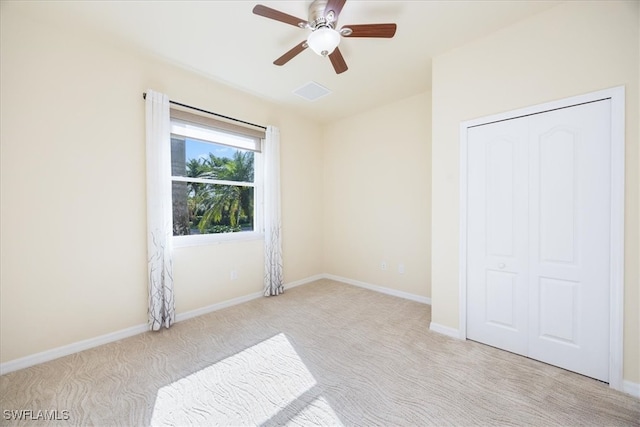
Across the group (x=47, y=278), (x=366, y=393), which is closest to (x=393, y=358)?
(x=366, y=393)

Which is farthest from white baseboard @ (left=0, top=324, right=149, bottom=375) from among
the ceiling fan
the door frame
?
the door frame

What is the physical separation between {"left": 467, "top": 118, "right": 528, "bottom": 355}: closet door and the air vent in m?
1.84

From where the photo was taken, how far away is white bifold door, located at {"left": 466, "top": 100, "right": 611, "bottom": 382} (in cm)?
189

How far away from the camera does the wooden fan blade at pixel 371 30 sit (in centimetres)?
184

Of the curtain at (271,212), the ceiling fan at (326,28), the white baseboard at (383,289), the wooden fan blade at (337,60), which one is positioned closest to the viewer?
the ceiling fan at (326,28)

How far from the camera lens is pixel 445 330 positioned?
2637 millimetres

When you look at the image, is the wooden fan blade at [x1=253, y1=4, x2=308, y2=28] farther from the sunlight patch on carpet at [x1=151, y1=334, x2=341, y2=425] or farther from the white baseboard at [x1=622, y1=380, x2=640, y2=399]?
the white baseboard at [x1=622, y1=380, x2=640, y2=399]

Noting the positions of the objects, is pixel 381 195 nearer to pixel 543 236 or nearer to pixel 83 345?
pixel 543 236

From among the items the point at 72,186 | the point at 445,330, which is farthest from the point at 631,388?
the point at 72,186

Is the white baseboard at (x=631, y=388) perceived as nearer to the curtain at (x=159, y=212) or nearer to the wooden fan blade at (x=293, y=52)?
the wooden fan blade at (x=293, y=52)

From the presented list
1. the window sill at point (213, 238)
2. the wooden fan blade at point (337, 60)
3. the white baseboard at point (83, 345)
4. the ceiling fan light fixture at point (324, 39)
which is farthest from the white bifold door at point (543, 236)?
the white baseboard at point (83, 345)

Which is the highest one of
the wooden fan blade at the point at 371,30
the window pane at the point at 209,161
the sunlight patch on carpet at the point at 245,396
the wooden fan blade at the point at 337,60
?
the wooden fan blade at the point at 371,30

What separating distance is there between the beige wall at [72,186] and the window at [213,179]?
0.29 m
